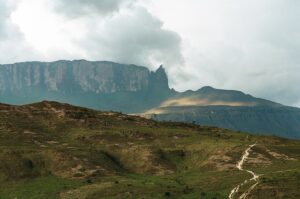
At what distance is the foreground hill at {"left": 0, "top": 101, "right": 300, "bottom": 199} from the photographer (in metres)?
120

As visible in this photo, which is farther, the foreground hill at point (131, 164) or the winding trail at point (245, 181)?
the foreground hill at point (131, 164)

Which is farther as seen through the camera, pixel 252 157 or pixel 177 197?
pixel 252 157

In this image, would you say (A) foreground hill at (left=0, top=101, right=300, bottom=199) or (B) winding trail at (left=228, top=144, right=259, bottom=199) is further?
(A) foreground hill at (left=0, top=101, right=300, bottom=199)

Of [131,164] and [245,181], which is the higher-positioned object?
[131,164]

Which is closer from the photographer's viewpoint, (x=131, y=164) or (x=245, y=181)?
(x=245, y=181)

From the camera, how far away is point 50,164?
482 ft

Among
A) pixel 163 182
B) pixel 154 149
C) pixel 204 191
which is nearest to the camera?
pixel 204 191

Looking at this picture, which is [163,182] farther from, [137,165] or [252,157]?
[252,157]

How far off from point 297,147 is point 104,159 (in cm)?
7326

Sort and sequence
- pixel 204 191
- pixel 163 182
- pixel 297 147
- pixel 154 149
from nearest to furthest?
pixel 204 191 < pixel 163 182 < pixel 154 149 < pixel 297 147

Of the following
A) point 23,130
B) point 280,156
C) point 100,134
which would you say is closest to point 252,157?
point 280,156

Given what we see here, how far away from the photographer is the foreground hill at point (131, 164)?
120m

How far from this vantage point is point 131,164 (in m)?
158

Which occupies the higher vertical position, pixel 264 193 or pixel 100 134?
pixel 100 134
